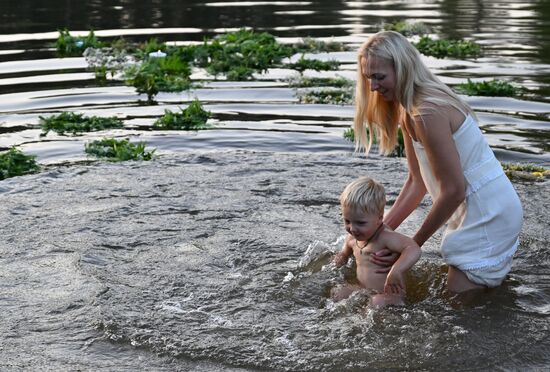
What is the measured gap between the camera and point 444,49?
659 inches

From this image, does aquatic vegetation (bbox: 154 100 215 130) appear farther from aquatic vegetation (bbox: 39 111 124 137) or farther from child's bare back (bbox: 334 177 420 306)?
child's bare back (bbox: 334 177 420 306)

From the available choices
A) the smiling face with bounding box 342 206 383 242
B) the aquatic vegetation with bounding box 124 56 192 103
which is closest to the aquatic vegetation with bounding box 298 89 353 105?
the aquatic vegetation with bounding box 124 56 192 103

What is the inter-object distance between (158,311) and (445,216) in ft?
6.81

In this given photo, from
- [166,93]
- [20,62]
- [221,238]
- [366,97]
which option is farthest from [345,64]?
[366,97]

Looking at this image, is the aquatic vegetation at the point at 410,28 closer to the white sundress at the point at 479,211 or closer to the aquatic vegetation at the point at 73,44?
the aquatic vegetation at the point at 73,44

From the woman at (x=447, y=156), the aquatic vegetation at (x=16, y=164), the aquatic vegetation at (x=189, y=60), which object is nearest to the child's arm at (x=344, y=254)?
the woman at (x=447, y=156)

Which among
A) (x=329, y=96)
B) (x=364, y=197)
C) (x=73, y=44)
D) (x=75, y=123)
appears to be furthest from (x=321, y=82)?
(x=364, y=197)

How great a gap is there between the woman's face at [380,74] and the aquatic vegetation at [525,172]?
387 centimetres

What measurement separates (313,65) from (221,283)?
8.84 metres

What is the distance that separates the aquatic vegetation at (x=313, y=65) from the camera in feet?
50.7

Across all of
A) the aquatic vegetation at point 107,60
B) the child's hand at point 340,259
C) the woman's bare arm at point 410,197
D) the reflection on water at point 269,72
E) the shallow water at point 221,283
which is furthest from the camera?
the aquatic vegetation at point 107,60

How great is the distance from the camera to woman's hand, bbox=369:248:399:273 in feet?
22.0

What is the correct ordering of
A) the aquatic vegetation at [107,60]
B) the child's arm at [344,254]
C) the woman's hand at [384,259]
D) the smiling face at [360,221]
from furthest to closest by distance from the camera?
1. the aquatic vegetation at [107,60]
2. the child's arm at [344,254]
3. the woman's hand at [384,259]
4. the smiling face at [360,221]

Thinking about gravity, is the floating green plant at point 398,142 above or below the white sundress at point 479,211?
below
